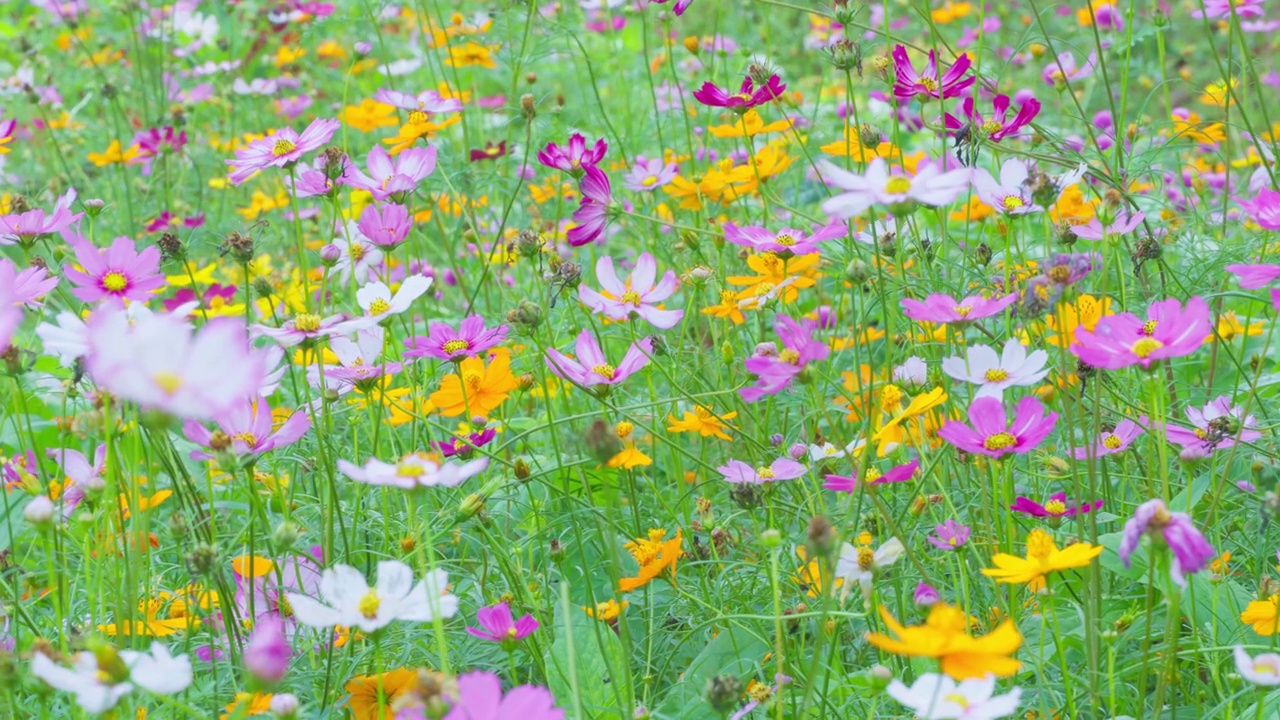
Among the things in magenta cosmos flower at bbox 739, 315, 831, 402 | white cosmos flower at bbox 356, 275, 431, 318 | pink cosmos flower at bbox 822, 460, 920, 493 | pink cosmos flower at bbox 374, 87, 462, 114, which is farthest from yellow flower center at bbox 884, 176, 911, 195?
pink cosmos flower at bbox 374, 87, 462, 114

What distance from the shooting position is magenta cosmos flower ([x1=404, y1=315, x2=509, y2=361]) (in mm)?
926

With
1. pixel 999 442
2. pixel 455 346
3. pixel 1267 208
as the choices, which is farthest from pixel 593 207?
pixel 1267 208

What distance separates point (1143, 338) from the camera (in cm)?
71

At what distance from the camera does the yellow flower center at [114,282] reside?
92 cm

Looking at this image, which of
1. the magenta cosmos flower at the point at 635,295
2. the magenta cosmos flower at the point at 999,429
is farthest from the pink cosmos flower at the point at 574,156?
the magenta cosmos flower at the point at 999,429

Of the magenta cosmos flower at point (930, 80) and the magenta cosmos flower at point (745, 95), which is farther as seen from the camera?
the magenta cosmos flower at point (745, 95)

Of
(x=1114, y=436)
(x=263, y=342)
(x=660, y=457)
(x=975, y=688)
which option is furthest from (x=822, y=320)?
(x=975, y=688)

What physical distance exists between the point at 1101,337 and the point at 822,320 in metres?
0.82

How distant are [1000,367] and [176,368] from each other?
1.94ft

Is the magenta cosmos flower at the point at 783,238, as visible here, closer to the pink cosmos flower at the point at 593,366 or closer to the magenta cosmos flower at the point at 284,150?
the pink cosmos flower at the point at 593,366

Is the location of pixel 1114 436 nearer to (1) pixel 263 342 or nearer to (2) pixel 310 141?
(2) pixel 310 141

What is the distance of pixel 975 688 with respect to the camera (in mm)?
605

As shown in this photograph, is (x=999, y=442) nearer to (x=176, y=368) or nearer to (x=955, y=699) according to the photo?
(x=955, y=699)

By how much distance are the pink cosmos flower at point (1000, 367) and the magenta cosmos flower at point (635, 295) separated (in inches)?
8.6
